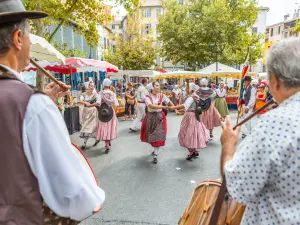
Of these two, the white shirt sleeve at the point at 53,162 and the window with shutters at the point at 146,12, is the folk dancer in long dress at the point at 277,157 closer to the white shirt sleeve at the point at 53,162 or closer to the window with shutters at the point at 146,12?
the white shirt sleeve at the point at 53,162

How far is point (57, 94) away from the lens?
6.28ft

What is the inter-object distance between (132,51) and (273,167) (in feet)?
91.8

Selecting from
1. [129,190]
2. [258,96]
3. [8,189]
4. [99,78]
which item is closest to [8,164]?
[8,189]

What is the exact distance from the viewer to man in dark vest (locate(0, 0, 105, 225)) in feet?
3.25

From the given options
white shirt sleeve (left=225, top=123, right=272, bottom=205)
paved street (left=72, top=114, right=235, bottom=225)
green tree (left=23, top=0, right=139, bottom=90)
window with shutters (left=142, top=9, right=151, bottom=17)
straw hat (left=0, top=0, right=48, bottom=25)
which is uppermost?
window with shutters (left=142, top=9, right=151, bottom=17)

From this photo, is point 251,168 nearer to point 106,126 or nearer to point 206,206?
point 206,206

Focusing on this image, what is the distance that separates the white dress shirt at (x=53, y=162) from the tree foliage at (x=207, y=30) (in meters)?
21.4

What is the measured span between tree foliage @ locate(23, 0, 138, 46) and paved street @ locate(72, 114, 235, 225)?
439 centimetres

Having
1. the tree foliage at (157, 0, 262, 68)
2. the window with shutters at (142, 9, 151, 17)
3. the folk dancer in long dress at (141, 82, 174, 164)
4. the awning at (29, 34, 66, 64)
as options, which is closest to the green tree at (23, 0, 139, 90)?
the awning at (29, 34, 66, 64)

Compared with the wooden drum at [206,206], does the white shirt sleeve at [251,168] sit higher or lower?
higher

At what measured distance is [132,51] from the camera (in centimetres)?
2811

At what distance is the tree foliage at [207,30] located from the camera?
21453 mm

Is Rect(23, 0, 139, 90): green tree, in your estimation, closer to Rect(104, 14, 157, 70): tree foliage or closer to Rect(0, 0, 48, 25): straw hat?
Rect(0, 0, 48, 25): straw hat

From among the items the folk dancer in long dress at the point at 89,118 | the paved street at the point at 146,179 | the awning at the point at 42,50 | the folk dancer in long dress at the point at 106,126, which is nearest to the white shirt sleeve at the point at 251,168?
the paved street at the point at 146,179
